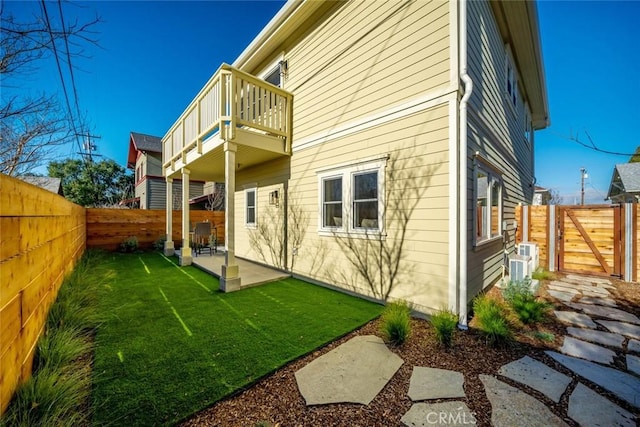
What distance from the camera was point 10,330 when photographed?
157 centimetres

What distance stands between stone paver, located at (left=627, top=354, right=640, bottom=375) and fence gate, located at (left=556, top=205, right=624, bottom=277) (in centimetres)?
462

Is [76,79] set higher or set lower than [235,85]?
higher

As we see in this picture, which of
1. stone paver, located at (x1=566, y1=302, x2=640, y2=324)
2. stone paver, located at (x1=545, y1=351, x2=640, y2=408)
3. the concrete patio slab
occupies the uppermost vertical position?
the concrete patio slab

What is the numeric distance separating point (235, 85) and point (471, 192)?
446 centimetres

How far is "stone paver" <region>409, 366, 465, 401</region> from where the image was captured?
2.05 metres

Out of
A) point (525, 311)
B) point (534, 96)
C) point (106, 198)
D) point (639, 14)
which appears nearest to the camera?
point (639, 14)

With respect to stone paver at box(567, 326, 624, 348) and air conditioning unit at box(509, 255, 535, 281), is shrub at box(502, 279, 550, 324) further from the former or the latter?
air conditioning unit at box(509, 255, 535, 281)

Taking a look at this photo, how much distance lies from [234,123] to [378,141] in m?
2.66

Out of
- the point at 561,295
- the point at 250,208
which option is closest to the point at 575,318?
the point at 561,295

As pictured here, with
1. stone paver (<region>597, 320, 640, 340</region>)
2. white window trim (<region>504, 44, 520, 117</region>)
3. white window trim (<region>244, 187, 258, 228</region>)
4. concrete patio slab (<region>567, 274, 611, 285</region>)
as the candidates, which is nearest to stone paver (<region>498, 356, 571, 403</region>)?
stone paver (<region>597, 320, 640, 340</region>)

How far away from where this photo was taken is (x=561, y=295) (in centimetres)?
459

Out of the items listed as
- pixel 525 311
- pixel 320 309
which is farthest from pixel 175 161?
pixel 525 311

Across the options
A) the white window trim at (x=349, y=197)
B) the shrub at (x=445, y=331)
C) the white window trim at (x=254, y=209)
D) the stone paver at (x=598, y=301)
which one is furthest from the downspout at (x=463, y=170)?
the white window trim at (x=254, y=209)

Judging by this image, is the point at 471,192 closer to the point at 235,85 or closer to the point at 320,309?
the point at 320,309
